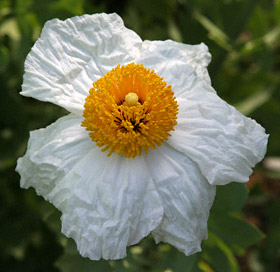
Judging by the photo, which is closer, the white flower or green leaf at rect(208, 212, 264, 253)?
the white flower

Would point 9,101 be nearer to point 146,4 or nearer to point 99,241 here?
point 146,4

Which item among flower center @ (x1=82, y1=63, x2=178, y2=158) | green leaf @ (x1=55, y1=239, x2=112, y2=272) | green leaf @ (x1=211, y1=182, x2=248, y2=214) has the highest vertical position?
flower center @ (x1=82, y1=63, x2=178, y2=158)

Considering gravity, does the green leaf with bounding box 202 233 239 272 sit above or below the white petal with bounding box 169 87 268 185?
below

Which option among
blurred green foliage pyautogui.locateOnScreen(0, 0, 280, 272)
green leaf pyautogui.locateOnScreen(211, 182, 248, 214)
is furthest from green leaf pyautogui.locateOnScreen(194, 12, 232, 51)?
green leaf pyautogui.locateOnScreen(211, 182, 248, 214)

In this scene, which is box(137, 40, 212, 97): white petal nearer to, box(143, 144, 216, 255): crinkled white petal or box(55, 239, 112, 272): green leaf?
box(143, 144, 216, 255): crinkled white petal

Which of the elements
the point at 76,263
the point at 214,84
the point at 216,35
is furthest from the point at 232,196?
the point at 214,84

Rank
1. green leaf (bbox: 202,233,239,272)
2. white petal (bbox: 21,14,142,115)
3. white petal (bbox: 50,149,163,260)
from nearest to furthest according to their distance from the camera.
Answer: white petal (bbox: 50,149,163,260) → white petal (bbox: 21,14,142,115) → green leaf (bbox: 202,233,239,272)

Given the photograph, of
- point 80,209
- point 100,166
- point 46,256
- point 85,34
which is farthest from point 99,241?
point 46,256

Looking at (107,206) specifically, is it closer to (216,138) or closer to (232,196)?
(216,138)
